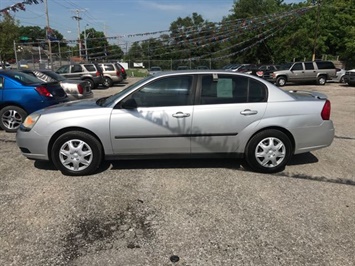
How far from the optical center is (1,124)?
293 inches

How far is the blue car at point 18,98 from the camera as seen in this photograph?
23.6 feet

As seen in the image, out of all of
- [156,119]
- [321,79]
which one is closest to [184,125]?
[156,119]

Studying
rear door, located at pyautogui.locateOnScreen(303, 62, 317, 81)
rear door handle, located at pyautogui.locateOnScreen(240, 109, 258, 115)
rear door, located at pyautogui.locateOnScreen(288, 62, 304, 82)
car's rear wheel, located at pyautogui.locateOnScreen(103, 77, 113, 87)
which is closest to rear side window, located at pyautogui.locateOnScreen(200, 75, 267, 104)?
rear door handle, located at pyautogui.locateOnScreen(240, 109, 258, 115)

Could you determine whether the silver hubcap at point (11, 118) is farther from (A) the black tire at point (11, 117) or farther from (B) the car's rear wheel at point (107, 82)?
(B) the car's rear wheel at point (107, 82)

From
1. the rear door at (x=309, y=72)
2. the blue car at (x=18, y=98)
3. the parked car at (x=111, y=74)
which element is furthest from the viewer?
the rear door at (x=309, y=72)

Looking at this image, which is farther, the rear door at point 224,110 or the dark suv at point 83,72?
the dark suv at point 83,72

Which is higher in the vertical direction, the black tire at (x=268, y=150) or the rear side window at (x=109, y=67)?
the rear side window at (x=109, y=67)

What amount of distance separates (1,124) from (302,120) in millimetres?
6665

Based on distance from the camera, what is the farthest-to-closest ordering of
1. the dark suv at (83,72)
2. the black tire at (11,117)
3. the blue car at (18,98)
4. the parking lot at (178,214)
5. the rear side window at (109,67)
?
the rear side window at (109,67), the dark suv at (83,72), the black tire at (11,117), the blue car at (18,98), the parking lot at (178,214)

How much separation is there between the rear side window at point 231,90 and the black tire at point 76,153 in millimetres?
1678

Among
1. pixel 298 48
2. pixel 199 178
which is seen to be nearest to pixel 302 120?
pixel 199 178

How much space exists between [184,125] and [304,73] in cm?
2042

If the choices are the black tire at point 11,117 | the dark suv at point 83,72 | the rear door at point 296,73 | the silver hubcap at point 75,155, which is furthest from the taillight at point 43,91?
the rear door at point 296,73

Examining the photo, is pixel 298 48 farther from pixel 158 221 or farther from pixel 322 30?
pixel 158 221
